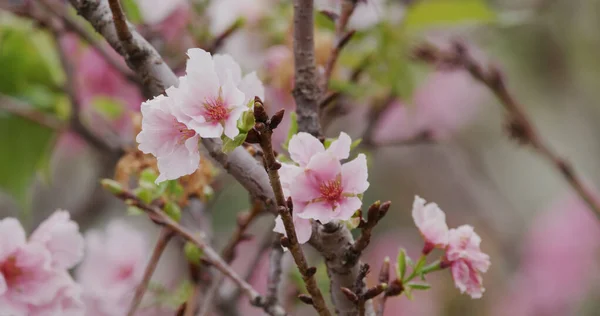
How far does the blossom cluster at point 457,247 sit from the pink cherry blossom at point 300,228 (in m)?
0.08

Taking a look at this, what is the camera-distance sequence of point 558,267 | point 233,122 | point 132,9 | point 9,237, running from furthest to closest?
point 558,267 → point 132,9 → point 9,237 → point 233,122

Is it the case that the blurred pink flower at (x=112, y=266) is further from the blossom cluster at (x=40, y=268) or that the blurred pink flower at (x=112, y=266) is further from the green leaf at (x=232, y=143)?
the green leaf at (x=232, y=143)

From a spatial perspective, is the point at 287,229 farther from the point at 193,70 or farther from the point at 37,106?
the point at 37,106

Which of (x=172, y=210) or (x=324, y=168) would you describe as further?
(x=172, y=210)

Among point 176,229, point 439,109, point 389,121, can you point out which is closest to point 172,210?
point 176,229

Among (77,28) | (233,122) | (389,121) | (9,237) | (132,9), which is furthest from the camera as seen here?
(389,121)

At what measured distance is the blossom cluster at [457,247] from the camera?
362 millimetres

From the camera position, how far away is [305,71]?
418 millimetres

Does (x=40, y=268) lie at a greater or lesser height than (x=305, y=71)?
lesser

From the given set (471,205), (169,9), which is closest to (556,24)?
(471,205)

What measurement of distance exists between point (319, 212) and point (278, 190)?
1.0 inches

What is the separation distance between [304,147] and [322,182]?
0.02 metres

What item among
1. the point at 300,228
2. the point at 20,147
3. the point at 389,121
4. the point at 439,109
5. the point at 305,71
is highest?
the point at 439,109

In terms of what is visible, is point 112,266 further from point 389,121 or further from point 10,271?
point 389,121
